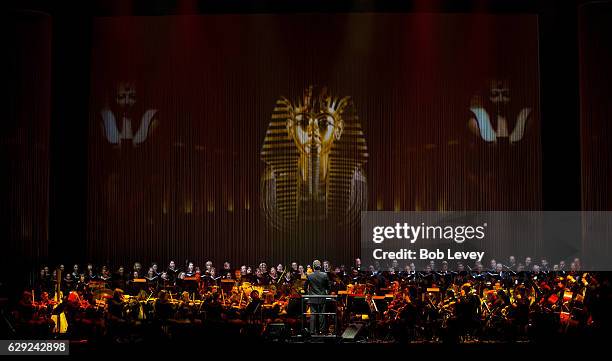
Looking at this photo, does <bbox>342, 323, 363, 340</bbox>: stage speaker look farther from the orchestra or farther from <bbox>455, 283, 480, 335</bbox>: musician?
<bbox>455, 283, 480, 335</bbox>: musician

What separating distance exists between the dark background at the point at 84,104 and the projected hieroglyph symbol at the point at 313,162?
457 mm

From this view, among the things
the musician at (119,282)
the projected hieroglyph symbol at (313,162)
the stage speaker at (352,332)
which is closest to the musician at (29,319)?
the musician at (119,282)

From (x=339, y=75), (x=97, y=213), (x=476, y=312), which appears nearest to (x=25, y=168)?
(x=97, y=213)

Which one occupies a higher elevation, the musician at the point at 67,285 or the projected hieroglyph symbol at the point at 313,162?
the projected hieroglyph symbol at the point at 313,162

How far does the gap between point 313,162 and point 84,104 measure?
443cm

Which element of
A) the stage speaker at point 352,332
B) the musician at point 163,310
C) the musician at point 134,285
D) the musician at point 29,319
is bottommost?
the stage speaker at point 352,332

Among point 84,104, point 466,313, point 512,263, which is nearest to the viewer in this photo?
point 466,313

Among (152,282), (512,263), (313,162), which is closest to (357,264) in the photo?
(313,162)

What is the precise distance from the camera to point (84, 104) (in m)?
15.6

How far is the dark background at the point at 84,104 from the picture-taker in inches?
565

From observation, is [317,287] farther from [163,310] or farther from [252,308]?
[163,310]

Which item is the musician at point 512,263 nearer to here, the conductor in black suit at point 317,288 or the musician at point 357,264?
Answer: the musician at point 357,264

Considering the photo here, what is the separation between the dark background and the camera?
14.3m

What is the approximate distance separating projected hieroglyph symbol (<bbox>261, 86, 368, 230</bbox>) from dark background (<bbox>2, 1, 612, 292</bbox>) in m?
0.46
